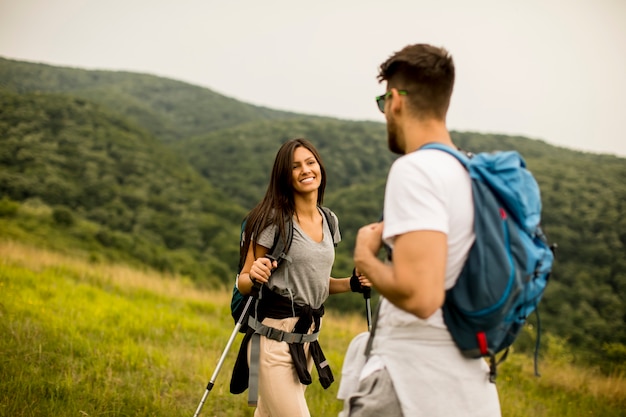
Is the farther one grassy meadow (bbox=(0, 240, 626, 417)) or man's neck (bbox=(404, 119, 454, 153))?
grassy meadow (bbox=(0, 240, 626, 417))

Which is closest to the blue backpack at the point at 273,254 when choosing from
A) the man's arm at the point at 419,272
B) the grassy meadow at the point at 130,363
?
the man's arm at the point at 419,272

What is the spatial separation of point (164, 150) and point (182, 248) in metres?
30.4

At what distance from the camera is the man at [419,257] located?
1.80 meters

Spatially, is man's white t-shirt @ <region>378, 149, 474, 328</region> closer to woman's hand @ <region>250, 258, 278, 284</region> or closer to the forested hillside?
woman's hand @ <region>250, 258, 278, 284</region>

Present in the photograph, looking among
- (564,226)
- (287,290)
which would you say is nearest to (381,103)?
(287,290)

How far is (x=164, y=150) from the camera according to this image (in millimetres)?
65000

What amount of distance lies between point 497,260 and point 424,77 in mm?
719

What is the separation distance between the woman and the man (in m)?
1.18

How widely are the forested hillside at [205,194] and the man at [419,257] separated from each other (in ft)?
33.4

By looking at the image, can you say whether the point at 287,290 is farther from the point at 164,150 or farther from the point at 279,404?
the point at 164,150

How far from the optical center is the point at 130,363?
5.89 metres

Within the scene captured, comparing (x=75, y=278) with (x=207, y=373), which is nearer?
(x=207, y=373)

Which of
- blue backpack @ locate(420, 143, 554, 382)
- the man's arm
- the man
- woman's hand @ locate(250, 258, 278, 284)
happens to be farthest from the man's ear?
woman's hand @ locate(250, 258, 278, 284)

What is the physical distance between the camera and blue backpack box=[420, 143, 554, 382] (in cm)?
185
